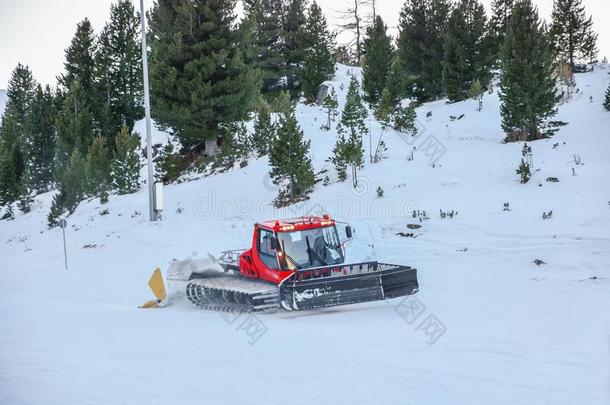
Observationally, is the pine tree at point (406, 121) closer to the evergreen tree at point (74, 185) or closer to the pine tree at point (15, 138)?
the evergreen tree at point (74, 185)

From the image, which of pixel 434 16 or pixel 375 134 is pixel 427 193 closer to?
pixel 375 134

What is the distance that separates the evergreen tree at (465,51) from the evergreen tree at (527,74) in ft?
32.7

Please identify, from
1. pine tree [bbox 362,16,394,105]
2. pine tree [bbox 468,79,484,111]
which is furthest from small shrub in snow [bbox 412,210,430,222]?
pine tree [bbox 362,16,394,105]

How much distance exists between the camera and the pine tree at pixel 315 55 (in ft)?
134

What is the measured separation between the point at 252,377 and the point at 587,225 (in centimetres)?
1153

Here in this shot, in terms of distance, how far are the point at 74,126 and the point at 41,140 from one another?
45.6 feet

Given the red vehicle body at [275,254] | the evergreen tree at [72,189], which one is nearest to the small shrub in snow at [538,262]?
the red vehicle body at [275,254]

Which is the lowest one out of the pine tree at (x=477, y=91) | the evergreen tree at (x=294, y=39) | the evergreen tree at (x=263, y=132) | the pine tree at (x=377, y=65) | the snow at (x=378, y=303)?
the snow at (x=378, y=303)

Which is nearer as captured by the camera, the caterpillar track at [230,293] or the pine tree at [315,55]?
the caterpillar track at [230,293]

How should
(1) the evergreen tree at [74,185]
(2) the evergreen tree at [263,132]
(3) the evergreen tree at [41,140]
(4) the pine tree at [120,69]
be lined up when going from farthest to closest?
(3) the evergreen tree at [41,140] < (4) the pine tree at [120,69] < (1) the evergreen tree at [74,185] < (2) the evergreen tree at [263,132]

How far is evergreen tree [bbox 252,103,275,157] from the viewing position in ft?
93.0

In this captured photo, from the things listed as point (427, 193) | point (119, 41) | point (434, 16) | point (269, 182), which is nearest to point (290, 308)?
point (427, 193)

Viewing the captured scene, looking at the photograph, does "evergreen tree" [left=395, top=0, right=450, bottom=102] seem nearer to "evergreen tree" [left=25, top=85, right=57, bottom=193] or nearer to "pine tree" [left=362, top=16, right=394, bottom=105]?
"pine tree" [left=362, top=16, right=394, bottom=105]

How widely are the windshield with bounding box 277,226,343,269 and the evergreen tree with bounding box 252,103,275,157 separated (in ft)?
56.1
